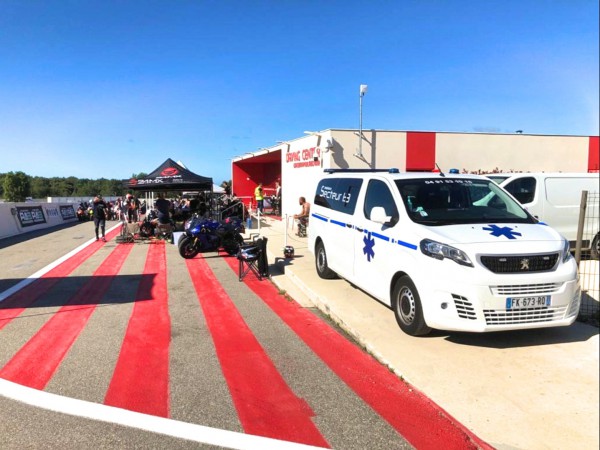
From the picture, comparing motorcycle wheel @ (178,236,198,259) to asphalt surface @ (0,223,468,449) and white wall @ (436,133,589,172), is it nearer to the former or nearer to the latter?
asphalt surface @ (0,223,468,449)

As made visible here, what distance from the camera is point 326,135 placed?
622 inches

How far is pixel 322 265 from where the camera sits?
805 cm

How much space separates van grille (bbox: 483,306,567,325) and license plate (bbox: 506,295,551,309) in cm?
5

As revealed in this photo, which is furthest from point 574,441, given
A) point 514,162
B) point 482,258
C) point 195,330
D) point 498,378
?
point 514,162

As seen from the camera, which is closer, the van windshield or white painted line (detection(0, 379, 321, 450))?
white painted line (detection(0, 379, 321, 450))

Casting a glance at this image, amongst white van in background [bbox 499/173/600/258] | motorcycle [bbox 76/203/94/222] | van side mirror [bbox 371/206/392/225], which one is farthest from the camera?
motorcycle [bbox 76/203/94/222]

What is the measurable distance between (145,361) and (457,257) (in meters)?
3.65

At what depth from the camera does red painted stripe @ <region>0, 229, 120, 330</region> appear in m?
6.65

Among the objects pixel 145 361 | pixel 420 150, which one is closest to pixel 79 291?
pixel 145 361

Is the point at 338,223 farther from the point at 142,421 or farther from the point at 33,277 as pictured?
the point at 33,277

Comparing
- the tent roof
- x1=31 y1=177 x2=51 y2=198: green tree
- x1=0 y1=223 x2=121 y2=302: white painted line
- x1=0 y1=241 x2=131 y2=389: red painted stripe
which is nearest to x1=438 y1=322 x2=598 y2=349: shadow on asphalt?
x1=0 y1=241 x2=131 y2=389: red painted stripe

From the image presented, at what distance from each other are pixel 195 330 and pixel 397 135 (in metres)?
12.9

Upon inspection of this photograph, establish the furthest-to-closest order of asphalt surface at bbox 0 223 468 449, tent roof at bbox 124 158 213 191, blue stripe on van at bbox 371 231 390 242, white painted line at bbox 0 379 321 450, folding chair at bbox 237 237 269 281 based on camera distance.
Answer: tent roof at bbox 124 158 213 191
folding chair at bbox 237 237 269 281
blue stripe on van at bbox 371 231 390 242
asphalt surface at bbox 0 223 468 449
white painted line at bbox 0 379 321 450

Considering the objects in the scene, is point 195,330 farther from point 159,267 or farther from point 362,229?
point 159,267
